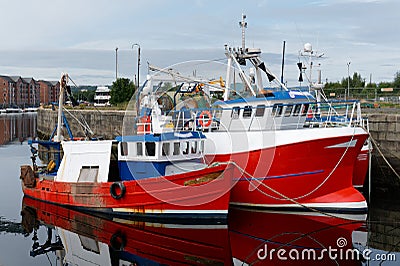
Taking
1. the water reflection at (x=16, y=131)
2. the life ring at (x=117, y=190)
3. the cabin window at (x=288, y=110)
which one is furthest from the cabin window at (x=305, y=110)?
the water reflection at (x=16, y=131)

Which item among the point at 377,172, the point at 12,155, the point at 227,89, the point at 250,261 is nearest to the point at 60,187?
the point at 227,89

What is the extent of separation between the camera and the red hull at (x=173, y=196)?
553 inches

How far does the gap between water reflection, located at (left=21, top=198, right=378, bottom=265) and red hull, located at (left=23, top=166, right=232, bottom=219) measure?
1.24 feet

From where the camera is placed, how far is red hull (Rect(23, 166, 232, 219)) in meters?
14.1

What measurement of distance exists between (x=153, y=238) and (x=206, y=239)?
4.72 ft

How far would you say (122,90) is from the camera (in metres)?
55.1

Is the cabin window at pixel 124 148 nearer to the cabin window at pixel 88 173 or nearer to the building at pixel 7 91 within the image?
the cabin window at pixel 88 173

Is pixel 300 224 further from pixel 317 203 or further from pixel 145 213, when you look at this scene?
pixel 145 213

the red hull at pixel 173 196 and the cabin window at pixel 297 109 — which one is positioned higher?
the cabin window at pixel 297 109

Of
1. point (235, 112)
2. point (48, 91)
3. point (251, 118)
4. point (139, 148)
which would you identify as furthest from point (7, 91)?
point (251, 118)

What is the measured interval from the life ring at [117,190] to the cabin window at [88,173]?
130cm

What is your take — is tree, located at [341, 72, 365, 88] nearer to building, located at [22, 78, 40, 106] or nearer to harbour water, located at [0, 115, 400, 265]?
harbour water, located at [0, 115, 400, 265]

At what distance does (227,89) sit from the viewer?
1798 cm

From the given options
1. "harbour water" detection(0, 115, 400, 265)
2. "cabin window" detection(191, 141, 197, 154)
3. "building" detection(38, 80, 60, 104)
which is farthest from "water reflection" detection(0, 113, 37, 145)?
"building" detection(38, 80, 60, 104)
